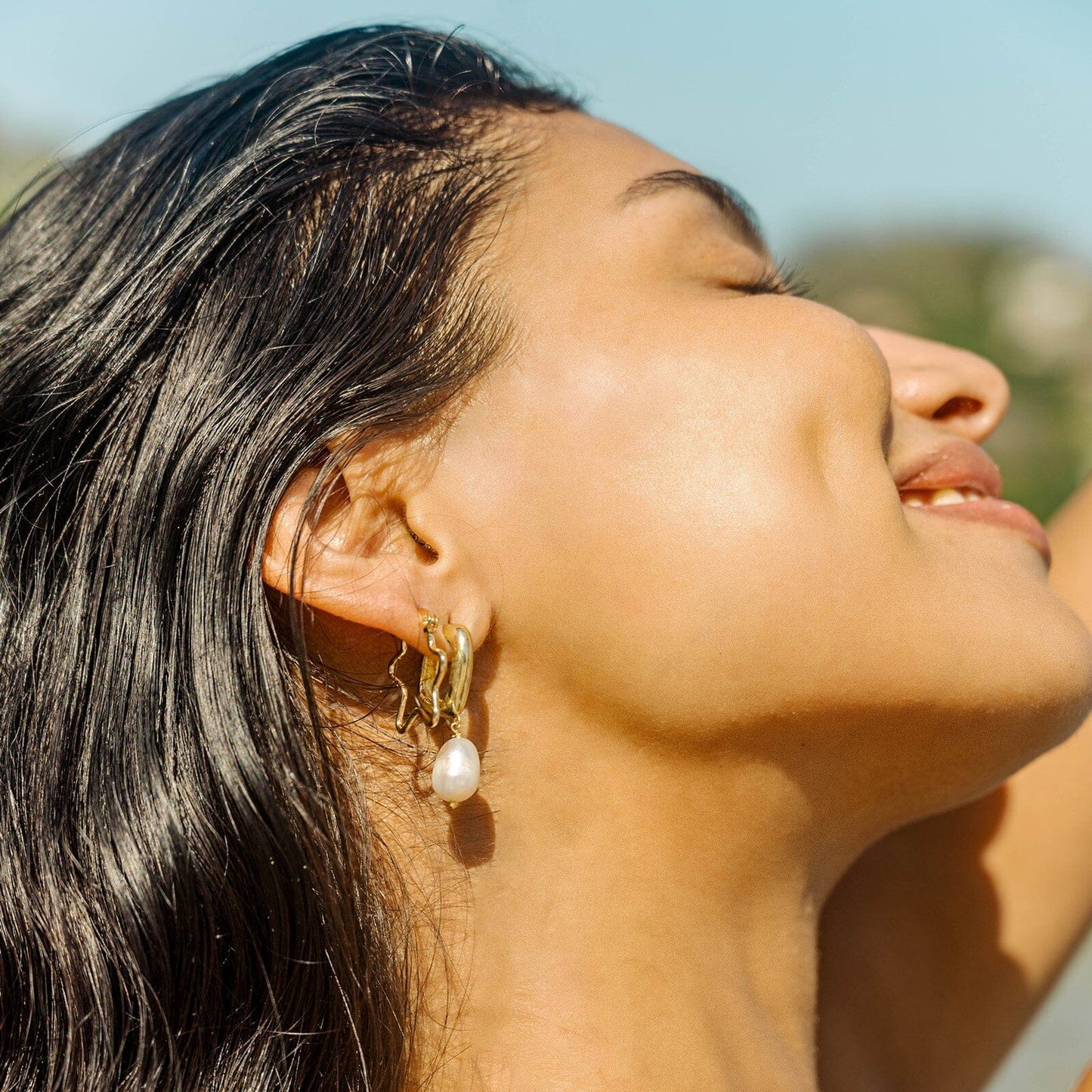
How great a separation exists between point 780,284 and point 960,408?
1.19 feet

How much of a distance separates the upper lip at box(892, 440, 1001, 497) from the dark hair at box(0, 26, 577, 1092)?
0.61 meters

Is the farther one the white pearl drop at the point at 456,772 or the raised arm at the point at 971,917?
the raised arm at the point at 971,917

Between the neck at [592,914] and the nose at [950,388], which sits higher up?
the nose at [950,388]

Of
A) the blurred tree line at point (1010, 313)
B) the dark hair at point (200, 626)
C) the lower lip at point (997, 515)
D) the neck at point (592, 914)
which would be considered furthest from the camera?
the blurred tree line at point (1010, 313)

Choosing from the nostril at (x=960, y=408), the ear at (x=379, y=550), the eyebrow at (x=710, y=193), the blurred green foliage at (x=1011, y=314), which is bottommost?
the blurred green foliage at (x=1011, y=314)

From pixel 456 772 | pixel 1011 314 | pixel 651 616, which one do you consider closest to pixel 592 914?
pixel 456 772

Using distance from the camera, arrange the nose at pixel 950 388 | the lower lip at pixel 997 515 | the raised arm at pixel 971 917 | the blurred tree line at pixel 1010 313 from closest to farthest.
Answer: the lower lip at pixel 997 515, the nose at pixel 950 388, the raised arm at pixel 971 917, the blurred tree line at pixel 1010 313

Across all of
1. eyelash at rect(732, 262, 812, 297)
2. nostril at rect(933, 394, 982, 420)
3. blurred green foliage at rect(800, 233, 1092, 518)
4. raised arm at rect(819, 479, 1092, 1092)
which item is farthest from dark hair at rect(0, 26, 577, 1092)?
blurred green foliage at rect(800, 233, 1092, 518)

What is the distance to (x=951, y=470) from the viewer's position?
1568 mm

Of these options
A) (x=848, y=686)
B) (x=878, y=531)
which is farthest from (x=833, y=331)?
(x=848, y=686)

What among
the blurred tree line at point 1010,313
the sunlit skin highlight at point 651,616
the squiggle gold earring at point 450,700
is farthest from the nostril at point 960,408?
the blurred tree line at point 1010,313

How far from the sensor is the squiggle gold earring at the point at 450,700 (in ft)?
4.17

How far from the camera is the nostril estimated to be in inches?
66.6

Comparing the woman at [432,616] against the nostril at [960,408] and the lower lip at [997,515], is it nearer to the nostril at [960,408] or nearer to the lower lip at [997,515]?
the lower lip at [997,515]
